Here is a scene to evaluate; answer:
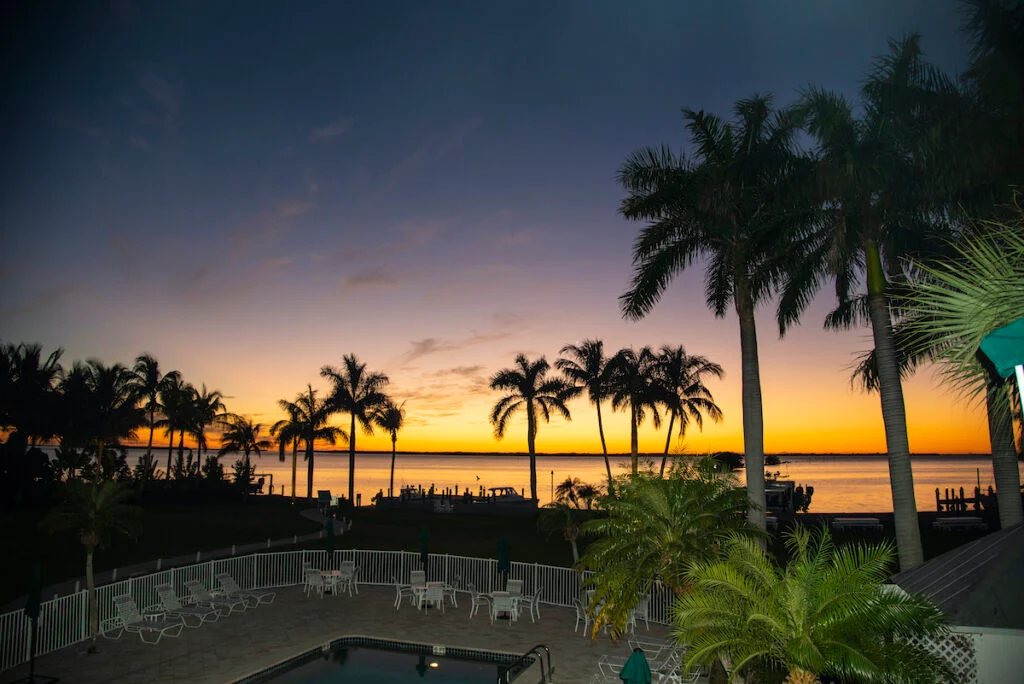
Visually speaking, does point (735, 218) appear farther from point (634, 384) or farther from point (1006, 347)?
point (634, 384)

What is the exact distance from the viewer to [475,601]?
62.3 feet

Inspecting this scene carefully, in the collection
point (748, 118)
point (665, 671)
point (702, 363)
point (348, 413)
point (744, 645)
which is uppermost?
point (748, 118)

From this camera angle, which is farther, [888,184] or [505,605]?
[505,605]

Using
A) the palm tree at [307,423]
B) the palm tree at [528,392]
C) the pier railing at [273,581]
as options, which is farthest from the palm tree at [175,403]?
the pier railing at [273,581]

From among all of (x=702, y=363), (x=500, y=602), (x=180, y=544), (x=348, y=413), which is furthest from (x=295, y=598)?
(x=702, y=363)

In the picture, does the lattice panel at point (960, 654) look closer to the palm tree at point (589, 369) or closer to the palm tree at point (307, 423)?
the palm tree at point (589, 369)

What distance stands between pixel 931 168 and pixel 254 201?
22165 millimetres

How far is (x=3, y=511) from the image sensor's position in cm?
3238

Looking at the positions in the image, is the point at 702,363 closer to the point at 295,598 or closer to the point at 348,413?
the point at 348,413

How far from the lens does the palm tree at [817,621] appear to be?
8391 millimetres

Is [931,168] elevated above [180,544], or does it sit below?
above

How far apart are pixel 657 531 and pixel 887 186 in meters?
10.3

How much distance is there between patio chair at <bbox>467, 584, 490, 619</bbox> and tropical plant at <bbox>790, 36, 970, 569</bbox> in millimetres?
11233

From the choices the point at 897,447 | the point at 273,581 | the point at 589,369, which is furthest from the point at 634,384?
the point at 273,581
